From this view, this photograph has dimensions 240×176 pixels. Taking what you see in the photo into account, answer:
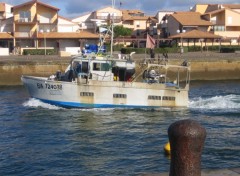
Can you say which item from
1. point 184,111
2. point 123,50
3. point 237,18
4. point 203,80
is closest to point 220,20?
point 237,18

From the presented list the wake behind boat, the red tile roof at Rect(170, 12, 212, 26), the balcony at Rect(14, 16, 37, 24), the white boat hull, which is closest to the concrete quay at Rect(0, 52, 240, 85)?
the wake behind boat

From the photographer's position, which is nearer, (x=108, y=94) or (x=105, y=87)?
(x=105, y=87)

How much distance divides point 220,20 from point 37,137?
80800 mm

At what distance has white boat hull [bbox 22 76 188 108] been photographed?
28.7 metres

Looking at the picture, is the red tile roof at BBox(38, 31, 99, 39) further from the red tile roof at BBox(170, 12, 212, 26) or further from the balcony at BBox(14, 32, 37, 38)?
the red tile roof at BBox(170, 12, 212, 26)

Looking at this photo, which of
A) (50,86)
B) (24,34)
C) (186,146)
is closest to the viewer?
(186,146)

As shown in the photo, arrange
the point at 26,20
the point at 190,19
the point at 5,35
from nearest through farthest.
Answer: the point at 5,35 < the point at 26,20 < the point at 190,19

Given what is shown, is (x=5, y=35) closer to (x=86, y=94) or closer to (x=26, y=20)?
(x=26, y=20)

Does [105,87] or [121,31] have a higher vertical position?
[121,31]

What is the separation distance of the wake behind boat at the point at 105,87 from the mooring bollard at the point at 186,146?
22647 millimetres

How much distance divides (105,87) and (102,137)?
7918 mm

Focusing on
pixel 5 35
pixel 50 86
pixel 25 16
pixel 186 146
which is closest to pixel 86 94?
pixel 50 86

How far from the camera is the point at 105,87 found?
94.3 feet

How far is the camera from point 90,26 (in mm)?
104500
